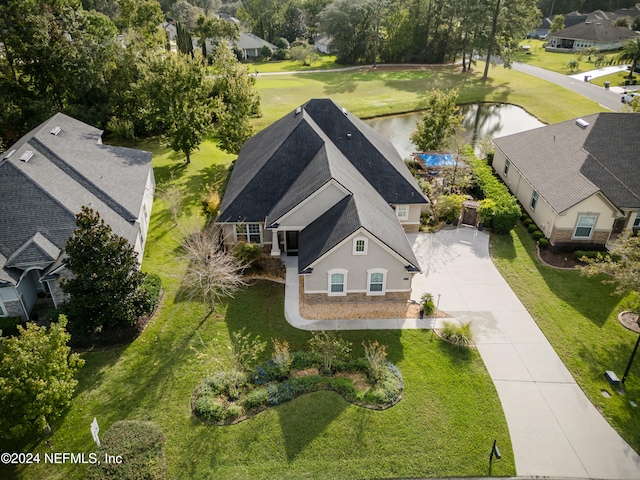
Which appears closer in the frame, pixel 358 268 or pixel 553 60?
pixel 358 268

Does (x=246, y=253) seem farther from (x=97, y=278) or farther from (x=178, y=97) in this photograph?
(x=178, y=97)

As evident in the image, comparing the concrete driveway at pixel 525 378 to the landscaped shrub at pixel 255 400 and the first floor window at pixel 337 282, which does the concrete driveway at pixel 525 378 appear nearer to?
the first floor window at pixel 337 282

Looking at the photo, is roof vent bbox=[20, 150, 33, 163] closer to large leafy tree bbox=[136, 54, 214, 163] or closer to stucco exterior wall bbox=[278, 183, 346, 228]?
large leafy tree bbox=[136, 54, 214, 163]

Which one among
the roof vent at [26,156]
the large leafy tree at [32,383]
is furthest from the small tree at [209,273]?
the roof vent at [26,156]

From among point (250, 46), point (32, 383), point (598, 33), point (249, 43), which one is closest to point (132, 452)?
point (32, 383)

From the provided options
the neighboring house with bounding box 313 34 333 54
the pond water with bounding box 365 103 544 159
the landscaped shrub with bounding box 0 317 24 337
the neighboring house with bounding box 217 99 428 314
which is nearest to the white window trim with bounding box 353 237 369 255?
the neighboring house with bounding box 217 99 428 314

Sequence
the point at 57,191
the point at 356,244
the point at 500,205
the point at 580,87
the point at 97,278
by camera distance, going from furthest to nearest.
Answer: the point at 580,87, the point at 500,205, the point at 57,191, the point at 356,244, the point at 97,278
